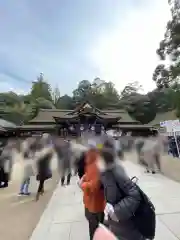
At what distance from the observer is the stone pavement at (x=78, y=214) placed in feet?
13.8

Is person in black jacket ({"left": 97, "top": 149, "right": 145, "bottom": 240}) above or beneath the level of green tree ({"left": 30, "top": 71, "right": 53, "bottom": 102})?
beneath

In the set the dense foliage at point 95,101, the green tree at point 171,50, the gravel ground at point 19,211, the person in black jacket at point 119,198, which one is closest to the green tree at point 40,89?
the dense foliage at point 95,101

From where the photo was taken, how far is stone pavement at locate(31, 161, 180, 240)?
166 inches

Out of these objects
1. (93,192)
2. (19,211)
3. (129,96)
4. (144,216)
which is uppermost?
(129,96)

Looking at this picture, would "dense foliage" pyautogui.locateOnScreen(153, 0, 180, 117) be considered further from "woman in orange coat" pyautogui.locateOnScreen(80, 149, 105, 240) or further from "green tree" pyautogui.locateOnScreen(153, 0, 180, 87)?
"woman in orange coat" pyautogui.locateOnScreen(80, 149, 105, 240)

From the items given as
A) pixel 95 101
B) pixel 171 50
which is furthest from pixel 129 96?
pixel 171 50

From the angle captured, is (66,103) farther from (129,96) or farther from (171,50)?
(171,50)

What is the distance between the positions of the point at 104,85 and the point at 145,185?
85.9 m

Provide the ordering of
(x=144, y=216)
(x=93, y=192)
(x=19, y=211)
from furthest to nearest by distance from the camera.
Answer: (x=19, y=211), (x=93, y=192), (x=144, y=216)

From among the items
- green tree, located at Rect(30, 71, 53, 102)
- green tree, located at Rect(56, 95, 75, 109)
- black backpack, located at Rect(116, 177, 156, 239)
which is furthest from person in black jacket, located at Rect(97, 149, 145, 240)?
green tree, located at Rect(30, 71, 53, 102)

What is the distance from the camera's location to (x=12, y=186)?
8992 millimetres

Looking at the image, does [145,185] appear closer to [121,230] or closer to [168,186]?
[168,186]

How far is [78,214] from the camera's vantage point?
5340 millimetres

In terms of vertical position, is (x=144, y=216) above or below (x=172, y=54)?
below
